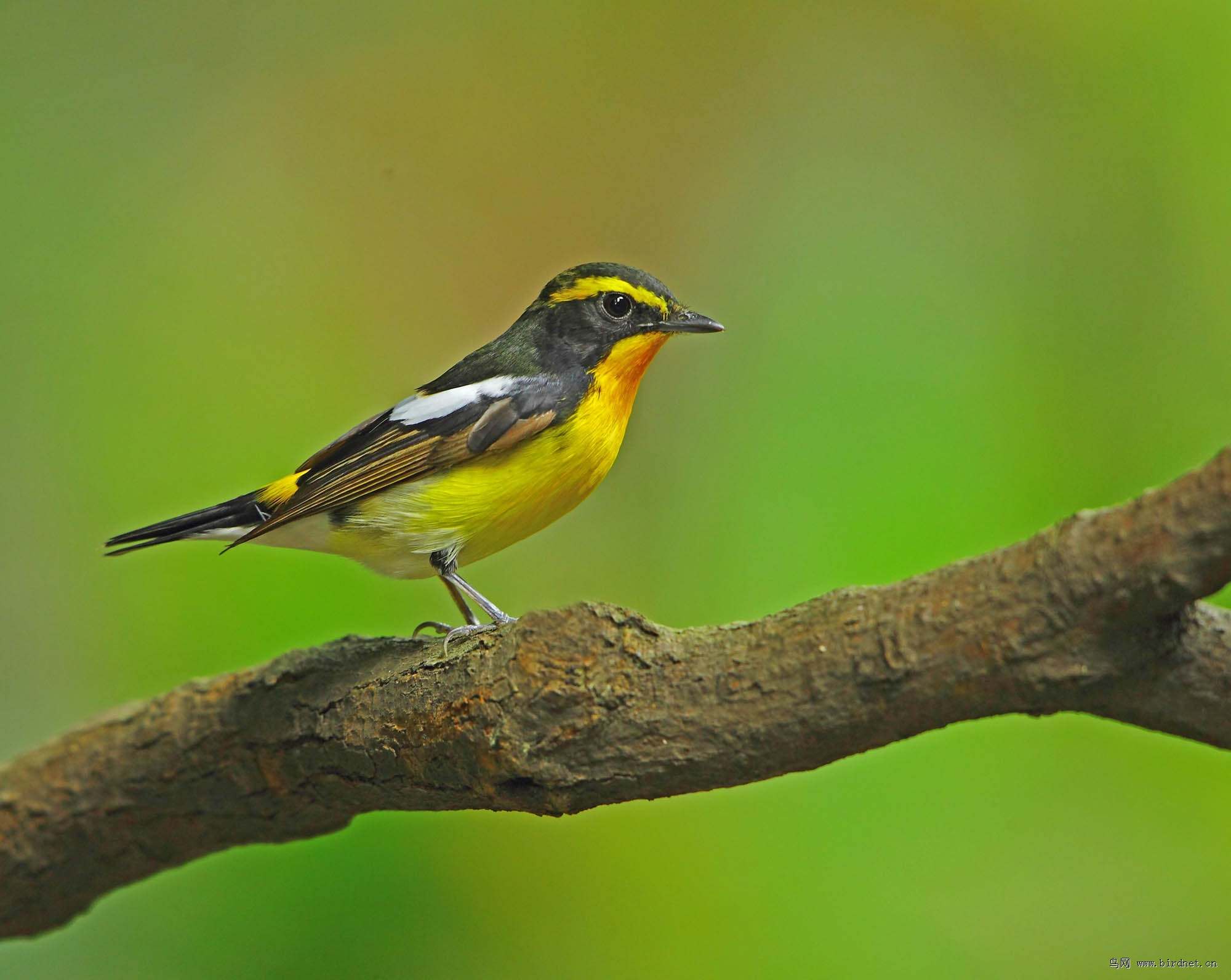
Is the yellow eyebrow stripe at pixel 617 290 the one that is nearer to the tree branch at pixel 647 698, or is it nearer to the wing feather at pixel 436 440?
the wing feather at pixel 436 440

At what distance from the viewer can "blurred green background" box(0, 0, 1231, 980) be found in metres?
2.80

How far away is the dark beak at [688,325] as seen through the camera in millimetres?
2090

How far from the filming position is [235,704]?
2.06 metres

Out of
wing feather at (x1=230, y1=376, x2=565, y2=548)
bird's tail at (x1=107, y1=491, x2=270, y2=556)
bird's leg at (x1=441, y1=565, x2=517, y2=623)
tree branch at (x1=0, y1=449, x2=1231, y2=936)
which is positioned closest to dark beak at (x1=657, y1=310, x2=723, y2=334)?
wing feather at (x1=230, y1=376, x2=565, y2=548)

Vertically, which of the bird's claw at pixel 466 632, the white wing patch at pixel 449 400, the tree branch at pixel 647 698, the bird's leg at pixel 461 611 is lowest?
the tree branch at pixel 647 698

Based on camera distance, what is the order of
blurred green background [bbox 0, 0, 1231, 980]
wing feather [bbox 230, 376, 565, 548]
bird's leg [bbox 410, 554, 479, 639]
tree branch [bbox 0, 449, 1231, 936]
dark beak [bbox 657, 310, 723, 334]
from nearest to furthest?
tree branch [bbox 0, 449, 1231, 936], wing feather [bbox 230, 376, 565, 548], dark beak [bbox 657, 310, 723, 334], bird's leg [bbox 410, 554, 479, 639], blurred green background [bbox 0, 0, 1231, 980]

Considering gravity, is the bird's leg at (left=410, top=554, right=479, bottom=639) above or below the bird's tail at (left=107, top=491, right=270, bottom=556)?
below

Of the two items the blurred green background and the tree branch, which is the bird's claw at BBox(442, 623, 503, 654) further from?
the blurred green background

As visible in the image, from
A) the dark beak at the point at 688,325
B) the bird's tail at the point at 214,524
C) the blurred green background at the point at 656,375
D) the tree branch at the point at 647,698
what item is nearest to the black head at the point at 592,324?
the dark beak at the point at 688,325

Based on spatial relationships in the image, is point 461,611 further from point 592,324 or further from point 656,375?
point 656,375

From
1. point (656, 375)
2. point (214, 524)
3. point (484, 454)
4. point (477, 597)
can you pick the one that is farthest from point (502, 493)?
point (656, 375)

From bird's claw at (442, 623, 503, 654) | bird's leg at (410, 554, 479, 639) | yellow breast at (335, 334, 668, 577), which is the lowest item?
bird's claw at (442, 623, 503, 654)

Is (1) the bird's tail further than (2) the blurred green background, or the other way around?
(2) the blurred green background

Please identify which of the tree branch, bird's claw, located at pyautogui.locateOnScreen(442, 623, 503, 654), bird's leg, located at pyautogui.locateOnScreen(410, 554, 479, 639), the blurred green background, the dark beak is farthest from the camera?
the blurred green background
